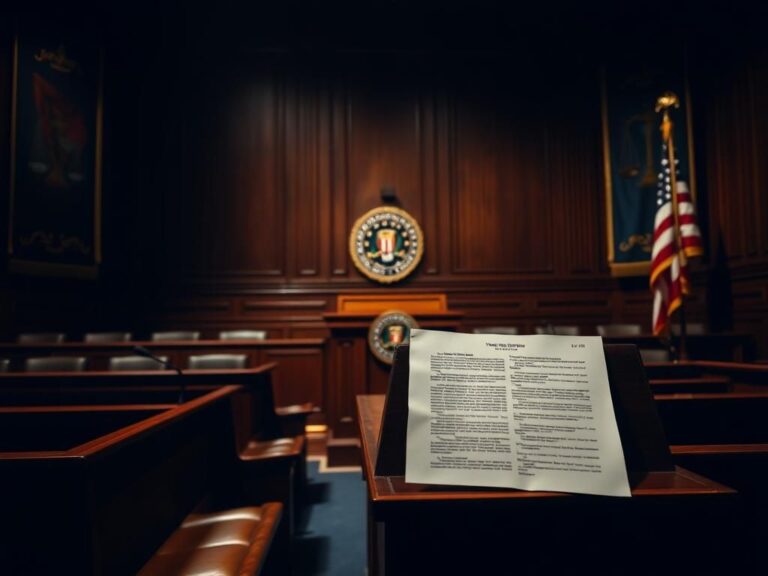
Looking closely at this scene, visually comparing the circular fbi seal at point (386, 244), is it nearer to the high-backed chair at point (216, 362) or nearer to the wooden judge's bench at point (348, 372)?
the wooden judge's bench at point (348, 372)

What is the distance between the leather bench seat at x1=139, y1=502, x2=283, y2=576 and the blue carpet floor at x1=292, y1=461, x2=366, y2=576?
63 centimetres

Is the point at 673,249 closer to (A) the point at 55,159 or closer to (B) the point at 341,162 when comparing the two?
(B) the point at 341,162

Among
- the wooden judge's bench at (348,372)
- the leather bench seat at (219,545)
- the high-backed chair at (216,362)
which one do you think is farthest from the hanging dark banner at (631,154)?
the leather bench seat at (219,545)

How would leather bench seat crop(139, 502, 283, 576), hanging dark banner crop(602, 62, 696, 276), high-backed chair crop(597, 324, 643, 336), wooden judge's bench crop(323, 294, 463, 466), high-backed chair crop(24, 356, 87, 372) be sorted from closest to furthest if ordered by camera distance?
1. leather bench seat crop(139, 502, 283, 576)
2. high-backed chair crop(24, 356, 87, 372)
3. wooden judge's bench crop(323, 294, 463, 466)
4. high-backed chair crop(597, 324, 643, 336)
5. hanging dark banner crop(602, 62, 696, 276)

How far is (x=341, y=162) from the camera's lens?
6.47 metres

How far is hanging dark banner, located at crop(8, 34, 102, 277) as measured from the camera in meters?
4.92

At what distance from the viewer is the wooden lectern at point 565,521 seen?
32.0 inches

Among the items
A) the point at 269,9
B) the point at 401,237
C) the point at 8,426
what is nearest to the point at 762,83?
→ the point at 401,237

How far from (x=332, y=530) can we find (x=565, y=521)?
2.21 m

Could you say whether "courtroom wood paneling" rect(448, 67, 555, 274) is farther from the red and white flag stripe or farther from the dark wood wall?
the red and white flag stripe

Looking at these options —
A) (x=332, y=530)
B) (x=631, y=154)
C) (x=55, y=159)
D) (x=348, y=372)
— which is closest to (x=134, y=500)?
(x=332, y=530)

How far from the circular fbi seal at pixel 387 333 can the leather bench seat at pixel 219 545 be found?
239cm

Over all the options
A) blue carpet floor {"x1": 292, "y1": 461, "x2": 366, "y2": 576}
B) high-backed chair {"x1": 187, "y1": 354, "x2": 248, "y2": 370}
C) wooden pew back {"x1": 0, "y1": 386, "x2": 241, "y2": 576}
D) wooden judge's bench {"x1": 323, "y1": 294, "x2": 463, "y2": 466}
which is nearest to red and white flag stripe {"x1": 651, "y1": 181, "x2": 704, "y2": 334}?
wooden judge's bench {"x1": 323, "y1": 294, "x2": 463, "y2": 466}

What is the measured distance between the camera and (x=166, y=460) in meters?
1.63
